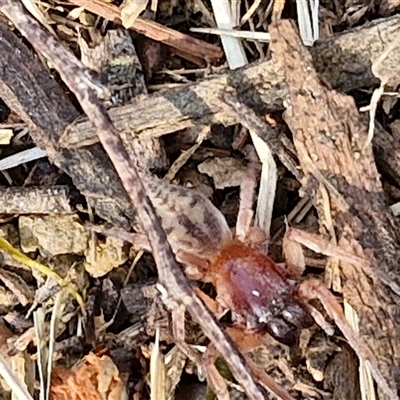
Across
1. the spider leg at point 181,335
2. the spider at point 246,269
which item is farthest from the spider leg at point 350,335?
the spider leg at point 181,335

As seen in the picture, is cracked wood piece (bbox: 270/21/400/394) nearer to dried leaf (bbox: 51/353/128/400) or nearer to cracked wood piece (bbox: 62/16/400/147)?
cracked wood piece (bbox: 62/16/400/147)

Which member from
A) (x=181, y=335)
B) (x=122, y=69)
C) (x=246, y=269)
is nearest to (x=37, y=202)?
(x=122, y=69)

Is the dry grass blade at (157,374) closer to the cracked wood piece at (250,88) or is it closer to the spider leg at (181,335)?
the spider leg at (181,335)

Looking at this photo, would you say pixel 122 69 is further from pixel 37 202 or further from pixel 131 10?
pixel 37 202

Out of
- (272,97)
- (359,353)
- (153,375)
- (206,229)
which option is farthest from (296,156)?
(153,375)

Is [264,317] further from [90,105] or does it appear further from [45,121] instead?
[90,105]
